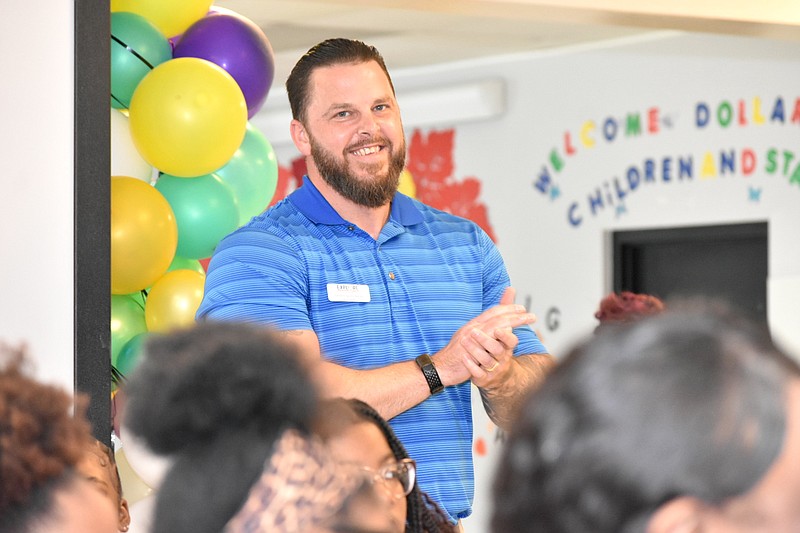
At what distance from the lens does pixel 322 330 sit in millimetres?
2148

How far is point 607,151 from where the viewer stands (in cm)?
590

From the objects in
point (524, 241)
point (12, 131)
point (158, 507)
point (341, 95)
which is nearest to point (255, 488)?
point (158, 507)

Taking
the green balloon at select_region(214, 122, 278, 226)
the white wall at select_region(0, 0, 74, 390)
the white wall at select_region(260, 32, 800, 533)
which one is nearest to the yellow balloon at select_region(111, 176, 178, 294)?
the white wall at select_region(0, 0, 74, 390)

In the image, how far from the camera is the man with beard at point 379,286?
2.07 metres

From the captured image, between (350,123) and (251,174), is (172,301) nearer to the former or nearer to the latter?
(251,174)

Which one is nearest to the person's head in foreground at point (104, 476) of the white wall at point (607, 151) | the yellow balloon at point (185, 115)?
the yellow balloon at point (185, 115)

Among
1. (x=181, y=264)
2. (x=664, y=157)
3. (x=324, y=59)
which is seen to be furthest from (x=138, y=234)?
(x=664, y=157)

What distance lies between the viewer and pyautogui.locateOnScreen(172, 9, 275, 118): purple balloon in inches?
122

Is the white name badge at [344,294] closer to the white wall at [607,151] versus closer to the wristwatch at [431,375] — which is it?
the wristwatch at [431,375]

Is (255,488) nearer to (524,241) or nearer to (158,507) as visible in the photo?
(158,507)

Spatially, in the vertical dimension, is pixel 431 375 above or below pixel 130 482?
above

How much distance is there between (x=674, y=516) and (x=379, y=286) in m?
1.52

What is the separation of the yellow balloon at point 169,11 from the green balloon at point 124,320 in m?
0.70

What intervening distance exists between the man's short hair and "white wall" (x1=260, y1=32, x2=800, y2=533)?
10.1 ft
